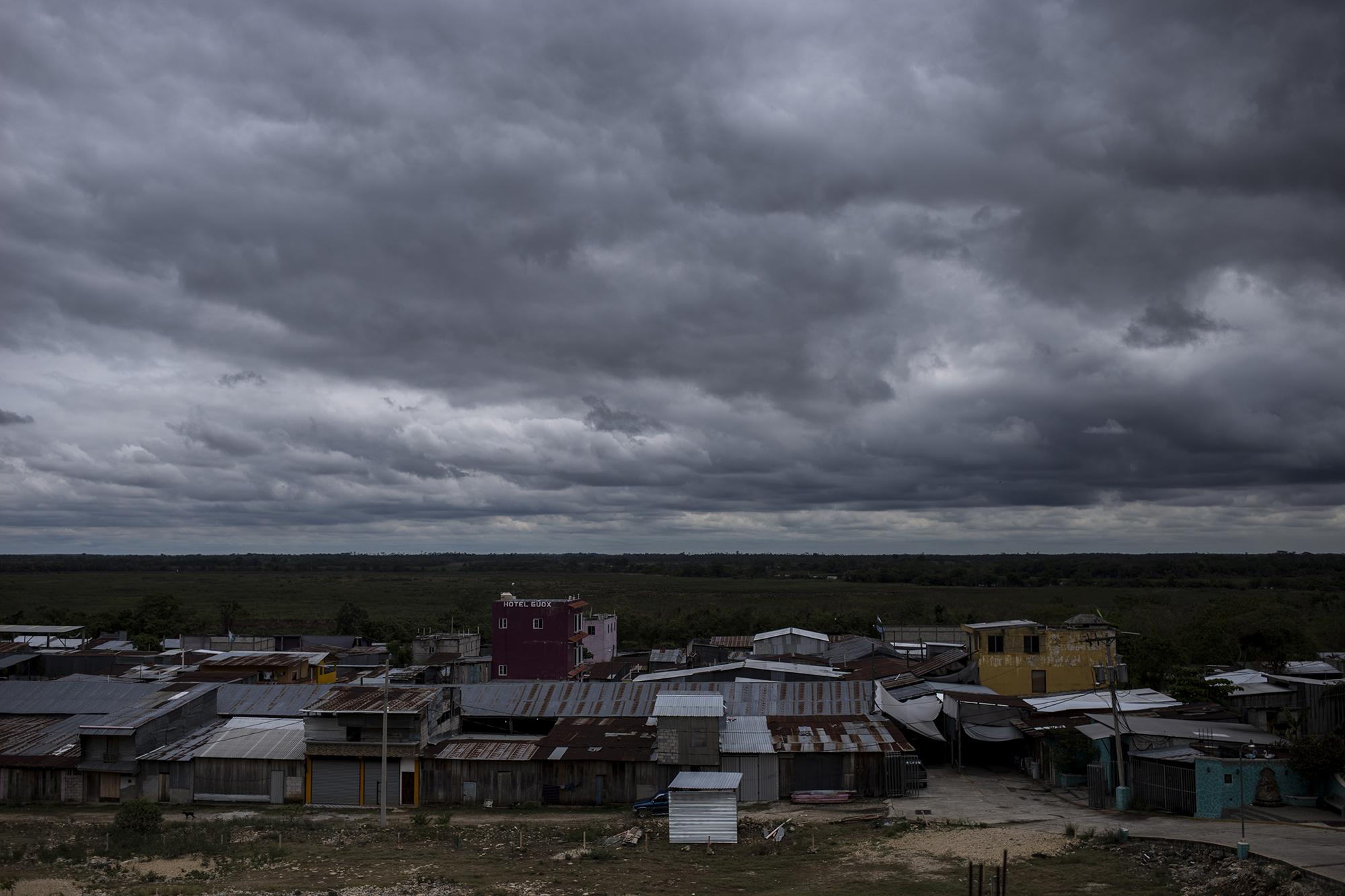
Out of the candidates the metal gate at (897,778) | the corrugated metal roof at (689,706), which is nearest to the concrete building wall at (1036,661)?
the metal gate at (897,778)

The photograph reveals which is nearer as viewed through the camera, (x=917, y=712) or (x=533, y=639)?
(x=917, y=712)

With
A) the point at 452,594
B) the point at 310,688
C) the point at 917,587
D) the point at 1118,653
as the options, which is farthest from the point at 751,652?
the point at 917,587

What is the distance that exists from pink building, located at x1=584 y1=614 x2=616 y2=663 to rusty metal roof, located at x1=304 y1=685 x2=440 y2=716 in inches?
1466

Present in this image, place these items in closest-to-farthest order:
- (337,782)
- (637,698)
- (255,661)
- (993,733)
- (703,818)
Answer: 1. (703,818)
2. (337,782)
3. (993,733)
4. (637,698)
5. (255,661)

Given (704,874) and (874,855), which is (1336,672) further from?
(704,874)

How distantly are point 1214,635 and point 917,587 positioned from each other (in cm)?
10861

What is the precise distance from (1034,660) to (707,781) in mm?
29468

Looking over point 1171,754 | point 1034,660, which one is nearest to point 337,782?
point 1171,754

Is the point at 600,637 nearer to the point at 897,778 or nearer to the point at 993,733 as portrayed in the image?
the point at 993,733

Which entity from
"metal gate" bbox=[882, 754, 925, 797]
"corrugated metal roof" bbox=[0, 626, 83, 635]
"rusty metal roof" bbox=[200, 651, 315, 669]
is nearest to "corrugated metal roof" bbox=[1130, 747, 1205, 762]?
"metal gate" bbox=[882, 754, 925, 797]

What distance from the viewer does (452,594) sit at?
6762 inches

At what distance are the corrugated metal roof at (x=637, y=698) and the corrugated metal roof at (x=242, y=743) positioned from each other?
8091mm

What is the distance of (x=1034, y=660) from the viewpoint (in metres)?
59.0

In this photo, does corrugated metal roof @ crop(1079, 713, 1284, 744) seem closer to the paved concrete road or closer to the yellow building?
the paved concrete road
